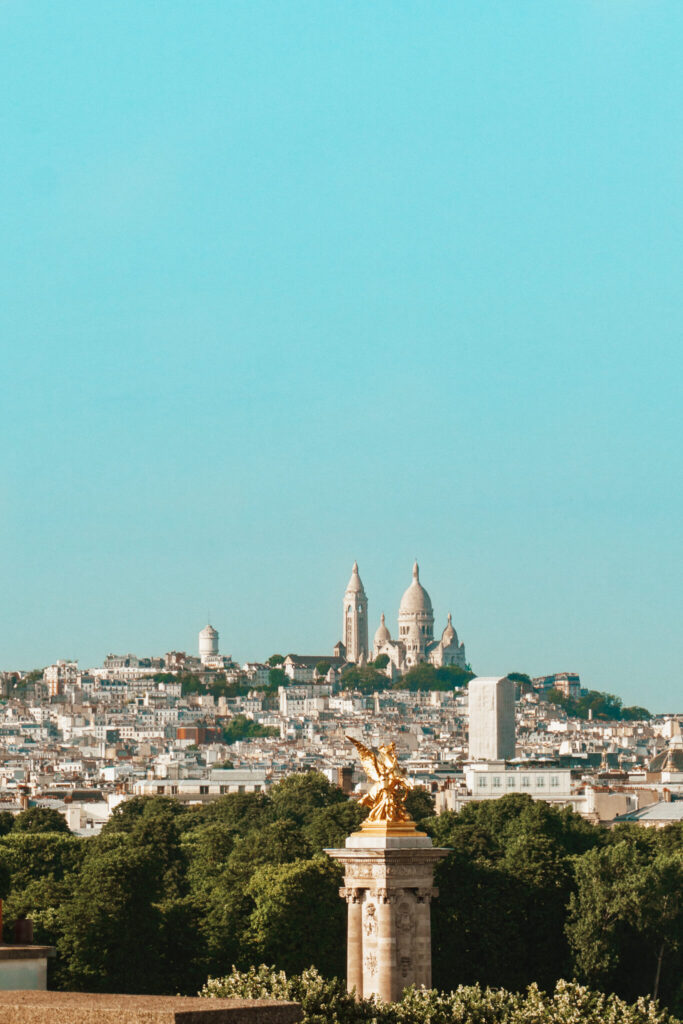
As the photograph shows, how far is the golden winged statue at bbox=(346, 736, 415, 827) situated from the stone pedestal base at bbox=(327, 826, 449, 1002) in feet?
0.92

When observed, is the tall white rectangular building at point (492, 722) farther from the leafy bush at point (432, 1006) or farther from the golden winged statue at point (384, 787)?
the leafy bush at point (432, 1006)

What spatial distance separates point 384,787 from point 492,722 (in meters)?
166

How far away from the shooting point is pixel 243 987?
78.8 ft

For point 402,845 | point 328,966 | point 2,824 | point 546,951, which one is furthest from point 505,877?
point 2,824

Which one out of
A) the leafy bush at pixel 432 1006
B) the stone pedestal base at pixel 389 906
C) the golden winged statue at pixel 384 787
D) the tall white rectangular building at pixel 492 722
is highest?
the tall white rectangular building at pixel 492 722

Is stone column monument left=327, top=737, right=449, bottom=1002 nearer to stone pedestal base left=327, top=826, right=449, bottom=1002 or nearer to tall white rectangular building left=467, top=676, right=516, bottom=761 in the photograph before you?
stone pedestal base left=327, top=826, right=449, bottom=1002

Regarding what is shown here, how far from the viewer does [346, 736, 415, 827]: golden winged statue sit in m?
28.5

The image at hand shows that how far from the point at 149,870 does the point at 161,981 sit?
509 centimetres

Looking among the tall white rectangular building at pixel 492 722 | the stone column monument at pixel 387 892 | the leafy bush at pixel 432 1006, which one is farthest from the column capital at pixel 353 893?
the tall white rectangular building at pixel 492 722

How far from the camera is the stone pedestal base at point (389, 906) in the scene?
2834 centimetres

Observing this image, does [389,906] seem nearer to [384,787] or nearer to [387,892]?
[387,892]

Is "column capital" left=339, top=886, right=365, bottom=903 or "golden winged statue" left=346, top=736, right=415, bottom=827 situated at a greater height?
"golden winged statue" left=346, top=736, right=415, bottom=827

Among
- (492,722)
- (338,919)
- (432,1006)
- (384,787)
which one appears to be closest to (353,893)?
(384,787)

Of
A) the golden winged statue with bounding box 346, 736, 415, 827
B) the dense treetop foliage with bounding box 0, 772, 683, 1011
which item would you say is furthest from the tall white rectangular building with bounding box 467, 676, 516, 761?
the golden winged statue with bounding box 346, 736, 415, 827
